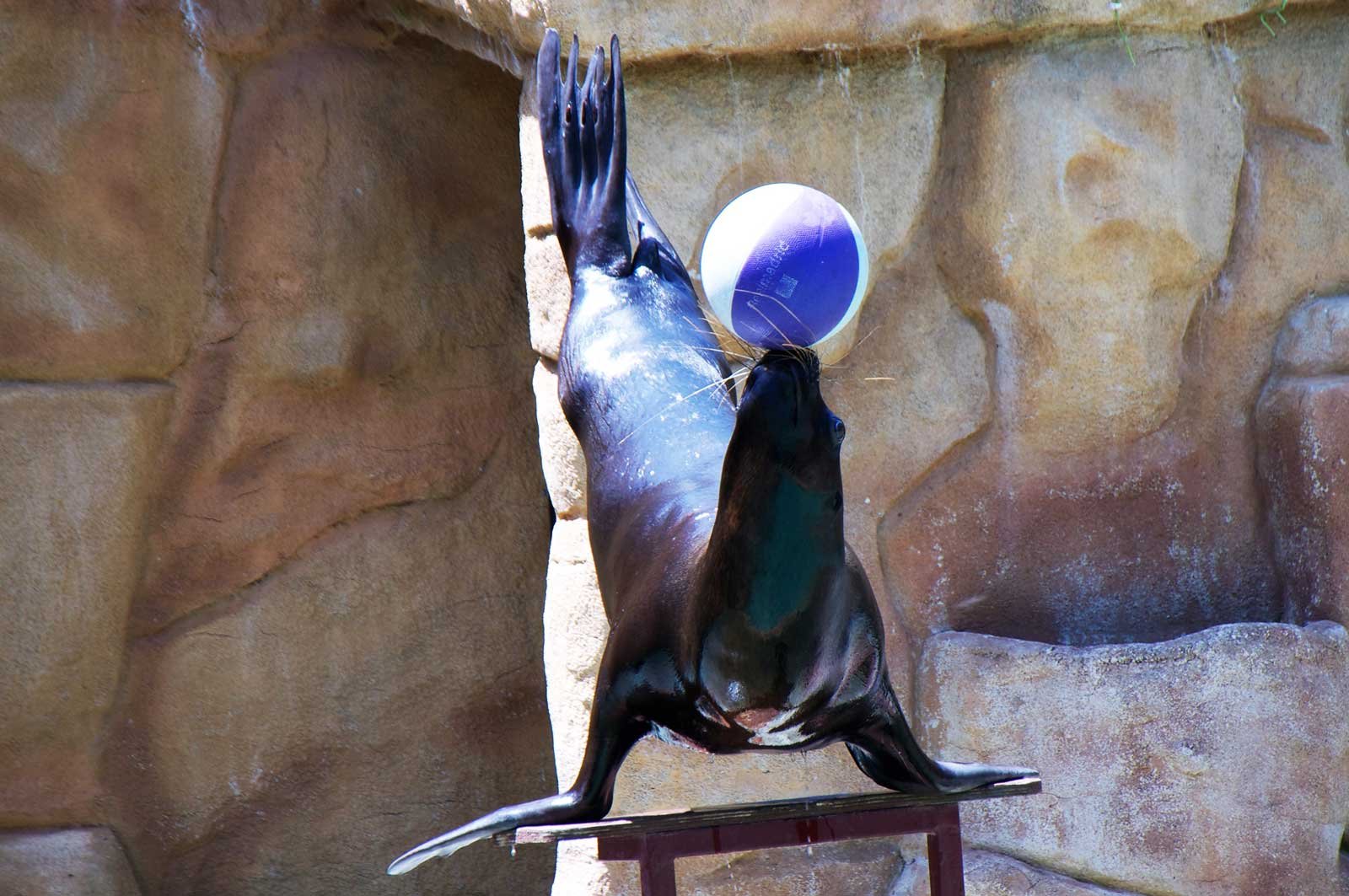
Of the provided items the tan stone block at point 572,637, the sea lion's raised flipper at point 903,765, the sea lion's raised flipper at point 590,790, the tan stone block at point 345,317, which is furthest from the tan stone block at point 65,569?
the sea lion's raised flipper at point 903,765

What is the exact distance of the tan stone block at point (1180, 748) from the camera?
12.6 ft

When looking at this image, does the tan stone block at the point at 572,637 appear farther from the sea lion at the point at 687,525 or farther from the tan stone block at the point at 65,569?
the tan stone block at the point at 65,569

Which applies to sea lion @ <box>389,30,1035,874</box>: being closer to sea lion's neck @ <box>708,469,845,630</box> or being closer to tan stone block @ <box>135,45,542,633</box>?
sea lion's neck @ <box>708,469,845,630</box>

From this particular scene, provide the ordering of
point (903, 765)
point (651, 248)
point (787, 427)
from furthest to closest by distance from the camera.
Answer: point (651, 248) → point (903, 765) → point (787, 427)

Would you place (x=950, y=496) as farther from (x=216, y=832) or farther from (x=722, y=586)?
(x=216, y=832)

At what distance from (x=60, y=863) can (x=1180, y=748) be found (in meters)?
3.12

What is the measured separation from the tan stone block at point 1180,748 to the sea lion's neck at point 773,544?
1.80m

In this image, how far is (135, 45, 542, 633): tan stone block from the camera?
4.77 metres

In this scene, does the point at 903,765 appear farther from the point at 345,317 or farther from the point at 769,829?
the point at 345,317

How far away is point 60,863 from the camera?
4773mm

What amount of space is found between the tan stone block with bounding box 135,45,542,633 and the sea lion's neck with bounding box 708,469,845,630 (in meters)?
2.91

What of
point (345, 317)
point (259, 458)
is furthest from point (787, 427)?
point (259, 458)

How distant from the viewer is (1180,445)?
13.5 ft

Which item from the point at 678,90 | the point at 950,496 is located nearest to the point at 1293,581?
the point at 950,496
